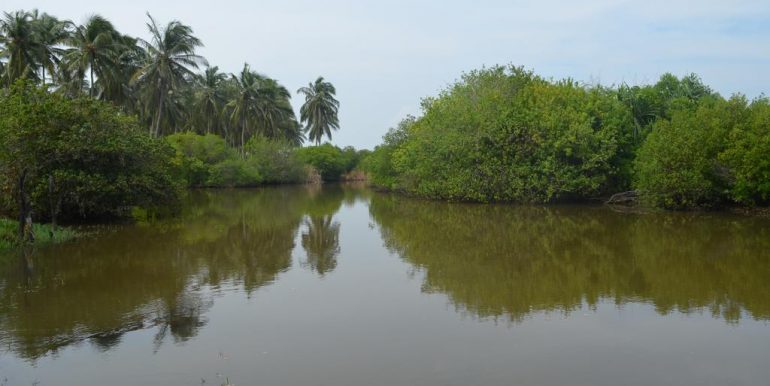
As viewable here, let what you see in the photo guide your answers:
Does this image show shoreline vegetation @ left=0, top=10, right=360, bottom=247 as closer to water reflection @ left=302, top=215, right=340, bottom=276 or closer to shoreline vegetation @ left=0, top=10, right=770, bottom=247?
shoreline vegetation @ left=0, top=10, right=770, bottom=247

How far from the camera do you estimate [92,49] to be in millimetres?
31125

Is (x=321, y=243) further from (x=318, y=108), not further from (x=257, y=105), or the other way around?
(x=318, y=108)

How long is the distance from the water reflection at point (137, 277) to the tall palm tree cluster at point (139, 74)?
6.79 m

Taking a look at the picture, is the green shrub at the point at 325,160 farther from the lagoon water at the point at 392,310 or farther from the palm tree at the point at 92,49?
the lagoon water at the point at 392,310

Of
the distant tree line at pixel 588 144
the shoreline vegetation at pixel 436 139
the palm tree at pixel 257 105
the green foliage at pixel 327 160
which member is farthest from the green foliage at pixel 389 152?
the green foliage at pixel 327 160

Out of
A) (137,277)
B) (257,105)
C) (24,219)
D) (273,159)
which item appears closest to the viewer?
(137,277)

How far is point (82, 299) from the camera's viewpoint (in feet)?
32.0

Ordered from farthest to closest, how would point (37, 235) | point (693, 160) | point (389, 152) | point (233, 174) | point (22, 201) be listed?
point (233, 174), point (389, 152), point (693, 160), point (37, 235), point (22, 201)

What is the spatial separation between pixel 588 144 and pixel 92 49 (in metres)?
26.3

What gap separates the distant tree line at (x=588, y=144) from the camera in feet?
75.9

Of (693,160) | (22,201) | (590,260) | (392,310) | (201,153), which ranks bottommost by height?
(392,310)

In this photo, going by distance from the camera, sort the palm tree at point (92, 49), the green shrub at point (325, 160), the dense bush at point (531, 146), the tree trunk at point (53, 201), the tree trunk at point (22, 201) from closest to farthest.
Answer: the tree trunk at point (22, 201) → the tree trunk at point (53, 201) → the dense bush at point (531, 146) → the palm tree at point (92, 49) → the green shrub at point (325, 160)

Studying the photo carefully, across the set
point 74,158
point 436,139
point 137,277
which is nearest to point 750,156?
point 436,139

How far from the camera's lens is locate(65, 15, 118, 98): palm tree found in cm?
3111
